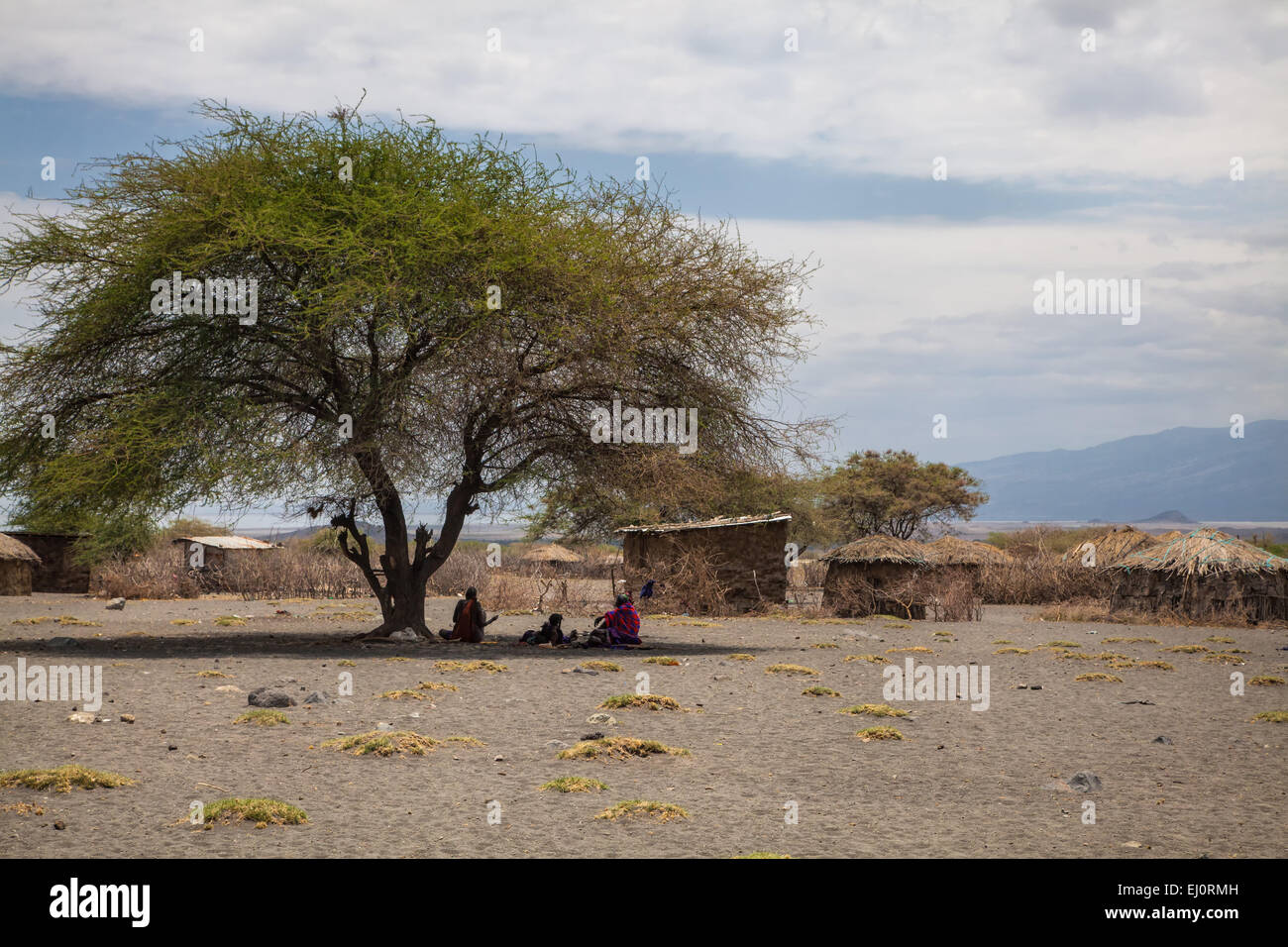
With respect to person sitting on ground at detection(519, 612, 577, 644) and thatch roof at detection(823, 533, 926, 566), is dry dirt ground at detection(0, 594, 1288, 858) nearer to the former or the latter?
person sitting on ground at detection(519, 612, 577, 644)

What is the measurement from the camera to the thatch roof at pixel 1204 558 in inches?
1187

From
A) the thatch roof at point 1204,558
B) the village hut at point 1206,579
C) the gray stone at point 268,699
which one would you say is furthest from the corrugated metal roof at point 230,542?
the gray stone at point 268,699

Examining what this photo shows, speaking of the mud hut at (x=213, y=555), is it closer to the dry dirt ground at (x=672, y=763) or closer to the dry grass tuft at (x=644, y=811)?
the dry dirt ground at (x=672, y=763)

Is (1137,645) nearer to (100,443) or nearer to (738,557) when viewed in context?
(738,557)

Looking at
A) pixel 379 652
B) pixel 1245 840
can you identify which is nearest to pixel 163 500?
pixel 379 652

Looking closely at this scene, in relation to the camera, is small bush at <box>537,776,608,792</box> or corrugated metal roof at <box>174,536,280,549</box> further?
corrugated metal roof at <box>174,536,280,549</box>

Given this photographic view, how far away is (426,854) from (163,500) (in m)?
14.2

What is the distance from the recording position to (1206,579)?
30266mm

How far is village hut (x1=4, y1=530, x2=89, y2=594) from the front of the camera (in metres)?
40.3

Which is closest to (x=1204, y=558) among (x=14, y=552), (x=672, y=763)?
(x=672, y=763)

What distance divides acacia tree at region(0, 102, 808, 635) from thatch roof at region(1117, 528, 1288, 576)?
1766 centimetres

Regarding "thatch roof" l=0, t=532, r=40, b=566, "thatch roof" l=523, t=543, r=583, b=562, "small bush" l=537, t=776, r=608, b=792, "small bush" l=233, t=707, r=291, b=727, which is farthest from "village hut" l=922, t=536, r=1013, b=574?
"thatch roof" l=0, t=532, r=40, b=566

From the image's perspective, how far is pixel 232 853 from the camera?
686cm

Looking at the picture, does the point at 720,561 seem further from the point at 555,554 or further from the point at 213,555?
A: the point at 555,554
